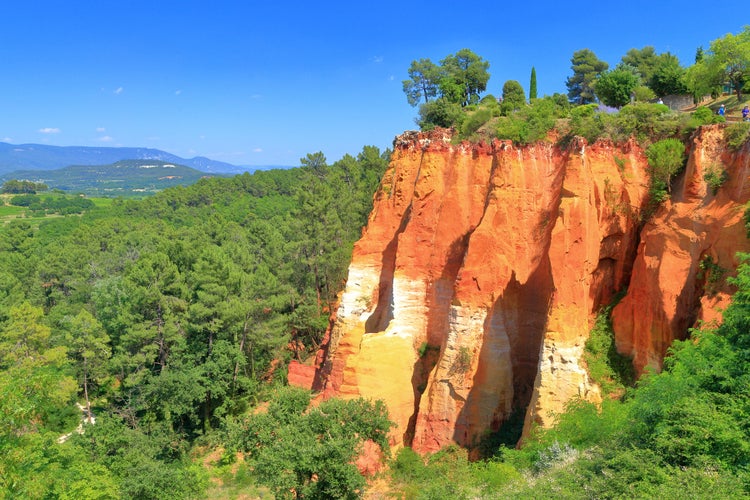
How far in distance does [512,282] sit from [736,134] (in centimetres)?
925

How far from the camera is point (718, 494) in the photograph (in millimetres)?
9297

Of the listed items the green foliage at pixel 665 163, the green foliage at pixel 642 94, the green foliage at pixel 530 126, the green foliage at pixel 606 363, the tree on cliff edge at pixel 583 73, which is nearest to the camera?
the green foliage at pixel 606 363

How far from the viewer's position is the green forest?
1251cm

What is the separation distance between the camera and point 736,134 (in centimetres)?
1670

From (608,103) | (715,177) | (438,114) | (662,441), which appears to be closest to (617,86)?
(608,103)

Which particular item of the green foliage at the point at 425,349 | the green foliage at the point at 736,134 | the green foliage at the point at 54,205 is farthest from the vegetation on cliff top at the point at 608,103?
the green foliage at the point at 54,205

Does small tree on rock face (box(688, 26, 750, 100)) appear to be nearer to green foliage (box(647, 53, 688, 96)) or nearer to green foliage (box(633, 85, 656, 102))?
green foliage (box(633, 85, 656, 102))

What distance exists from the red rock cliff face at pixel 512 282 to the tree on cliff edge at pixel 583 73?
2653 cm

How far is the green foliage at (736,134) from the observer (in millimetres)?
16447

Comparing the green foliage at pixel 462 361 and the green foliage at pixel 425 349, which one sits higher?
the green foliage at pixel 462 361

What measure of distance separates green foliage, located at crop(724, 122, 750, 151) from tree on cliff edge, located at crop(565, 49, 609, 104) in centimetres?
3127

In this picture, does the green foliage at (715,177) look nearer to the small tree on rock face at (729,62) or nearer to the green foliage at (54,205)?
the small tree on rock face at (729,62)

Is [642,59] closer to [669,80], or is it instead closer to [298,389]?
[669,80]

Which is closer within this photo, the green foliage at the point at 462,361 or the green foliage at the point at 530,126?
the green foliage at the point at 462,361
